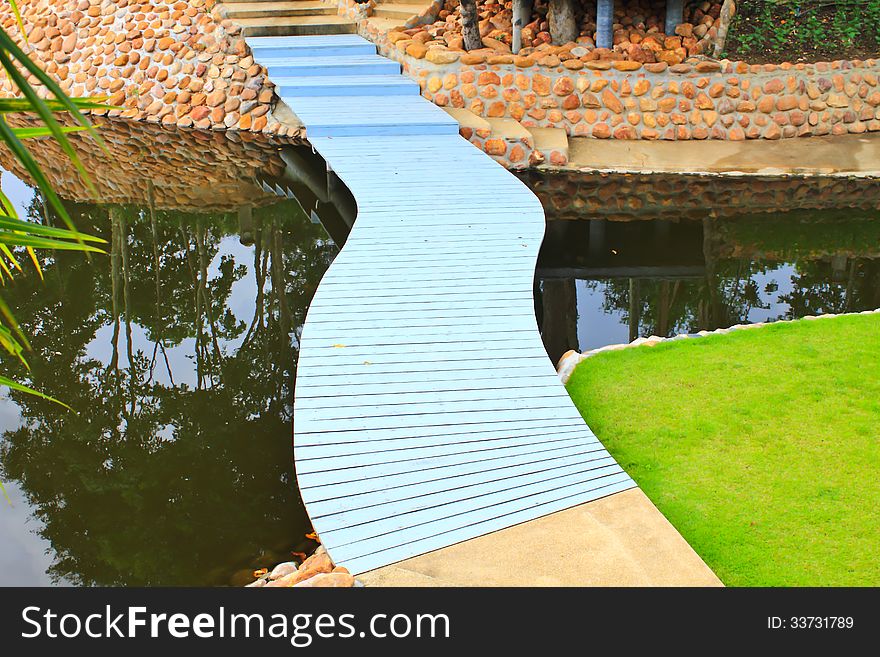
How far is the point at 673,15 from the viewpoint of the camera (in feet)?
30.5

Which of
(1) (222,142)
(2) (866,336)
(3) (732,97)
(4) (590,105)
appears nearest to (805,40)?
(3) (732,97)

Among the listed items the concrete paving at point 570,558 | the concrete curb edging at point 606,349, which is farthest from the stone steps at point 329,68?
the concrete paving at point 570,558

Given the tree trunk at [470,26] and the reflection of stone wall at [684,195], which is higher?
Answer: the tree trunk at [470,26]

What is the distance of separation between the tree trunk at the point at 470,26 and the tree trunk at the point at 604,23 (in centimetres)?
113

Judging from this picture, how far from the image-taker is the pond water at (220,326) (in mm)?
4352

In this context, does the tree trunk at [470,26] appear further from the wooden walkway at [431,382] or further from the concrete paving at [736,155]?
the wooden walkway at [431,382]

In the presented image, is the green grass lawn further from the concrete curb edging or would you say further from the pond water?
the pond water

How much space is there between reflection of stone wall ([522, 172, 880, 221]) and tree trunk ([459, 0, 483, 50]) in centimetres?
163

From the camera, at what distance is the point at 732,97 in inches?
353

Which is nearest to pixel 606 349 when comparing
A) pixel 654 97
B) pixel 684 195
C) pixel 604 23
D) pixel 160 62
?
pixel 684 195

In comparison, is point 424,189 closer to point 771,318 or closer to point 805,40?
point 771,318

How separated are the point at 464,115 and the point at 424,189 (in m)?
2.05

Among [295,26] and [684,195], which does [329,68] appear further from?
[684,195]

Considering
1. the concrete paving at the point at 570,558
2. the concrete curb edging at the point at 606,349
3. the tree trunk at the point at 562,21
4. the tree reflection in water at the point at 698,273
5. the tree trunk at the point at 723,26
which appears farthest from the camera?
the tree trunk at the point at 562,21
